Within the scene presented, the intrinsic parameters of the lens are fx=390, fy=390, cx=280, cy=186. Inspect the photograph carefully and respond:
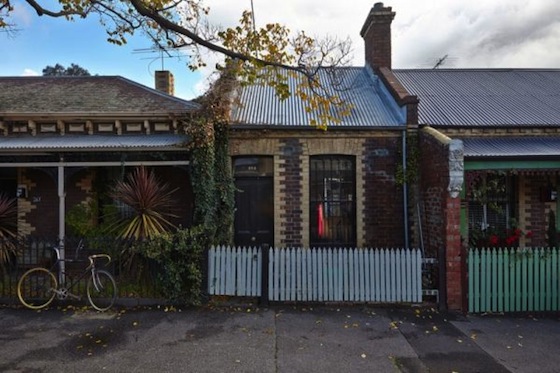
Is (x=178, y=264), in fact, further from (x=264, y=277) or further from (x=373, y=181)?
(x=373, y=181)

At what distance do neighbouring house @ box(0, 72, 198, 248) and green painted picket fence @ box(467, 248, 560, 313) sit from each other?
614 centimetres

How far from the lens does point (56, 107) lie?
941 cm

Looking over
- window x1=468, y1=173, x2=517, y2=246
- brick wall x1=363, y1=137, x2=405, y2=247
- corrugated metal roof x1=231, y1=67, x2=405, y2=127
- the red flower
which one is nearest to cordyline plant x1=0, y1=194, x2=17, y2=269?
corrugated metal roof x1=231, y1=67, x2=405, y2=127

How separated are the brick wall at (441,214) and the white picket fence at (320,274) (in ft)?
1.83

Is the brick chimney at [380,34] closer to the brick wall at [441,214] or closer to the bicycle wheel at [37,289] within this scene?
the brick wall at [441,214]

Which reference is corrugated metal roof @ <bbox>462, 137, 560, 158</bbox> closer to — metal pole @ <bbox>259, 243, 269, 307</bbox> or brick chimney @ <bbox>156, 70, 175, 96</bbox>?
metal pole @ <bbox>259, 243, 269, 307</bbox>

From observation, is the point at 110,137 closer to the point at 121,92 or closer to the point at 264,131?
the point at 121,92

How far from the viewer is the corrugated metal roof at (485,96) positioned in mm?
9680

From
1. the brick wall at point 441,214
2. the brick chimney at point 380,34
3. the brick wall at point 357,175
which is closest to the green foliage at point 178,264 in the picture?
the brick wall at point 357,175

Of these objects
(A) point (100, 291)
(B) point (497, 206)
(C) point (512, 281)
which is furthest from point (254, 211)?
(B) point (497, 206)

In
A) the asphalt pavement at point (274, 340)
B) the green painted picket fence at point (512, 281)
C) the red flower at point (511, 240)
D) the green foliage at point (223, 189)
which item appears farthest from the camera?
the green foliage at point (223, 189)

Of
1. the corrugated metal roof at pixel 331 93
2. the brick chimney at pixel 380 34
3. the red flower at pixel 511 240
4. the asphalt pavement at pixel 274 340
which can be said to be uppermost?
the brick chimney at pixel 380 34

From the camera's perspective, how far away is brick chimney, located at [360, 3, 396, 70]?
Result: 1233 centimetres

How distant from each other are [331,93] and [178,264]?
22.8 ft
